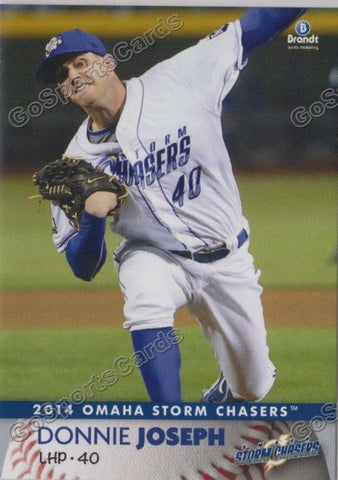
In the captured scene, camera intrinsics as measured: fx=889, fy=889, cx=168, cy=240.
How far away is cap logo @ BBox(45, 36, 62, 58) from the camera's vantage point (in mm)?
3135

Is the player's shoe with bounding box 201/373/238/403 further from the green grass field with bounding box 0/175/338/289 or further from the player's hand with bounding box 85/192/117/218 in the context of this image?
the player's hand with bounding box 85/192/117/218

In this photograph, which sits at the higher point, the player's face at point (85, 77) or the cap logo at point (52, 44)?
the cap logo at point (52, 44)

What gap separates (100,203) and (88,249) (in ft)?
0.58

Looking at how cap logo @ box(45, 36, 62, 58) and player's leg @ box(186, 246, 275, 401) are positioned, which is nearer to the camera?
cap logo @ box(45, 36, 62, 58)

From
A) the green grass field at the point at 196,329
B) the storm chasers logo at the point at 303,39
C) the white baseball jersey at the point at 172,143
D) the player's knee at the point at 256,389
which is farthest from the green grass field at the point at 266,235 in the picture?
the storm chasers logo at the point at 303,39

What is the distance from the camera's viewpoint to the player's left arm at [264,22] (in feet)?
10.3

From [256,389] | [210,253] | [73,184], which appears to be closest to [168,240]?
[210,253]

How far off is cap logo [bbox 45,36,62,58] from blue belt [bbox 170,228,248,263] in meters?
0.83

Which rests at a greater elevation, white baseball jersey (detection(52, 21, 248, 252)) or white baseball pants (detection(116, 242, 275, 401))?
white baseball jersey (detection(52, 21, 248, 252))

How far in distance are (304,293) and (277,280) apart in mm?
110

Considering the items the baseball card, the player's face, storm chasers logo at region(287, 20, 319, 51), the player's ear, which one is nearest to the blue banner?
the baseball card

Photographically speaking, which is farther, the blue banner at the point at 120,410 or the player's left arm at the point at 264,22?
the blue banner at the point at 120,410

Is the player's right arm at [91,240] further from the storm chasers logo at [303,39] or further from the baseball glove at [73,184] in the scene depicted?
the storm chasers logo at [303,39]

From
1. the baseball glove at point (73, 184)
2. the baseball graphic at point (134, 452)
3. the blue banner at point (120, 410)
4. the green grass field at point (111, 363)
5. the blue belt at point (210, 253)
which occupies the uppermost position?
the baseball glove at point (73, 184)
